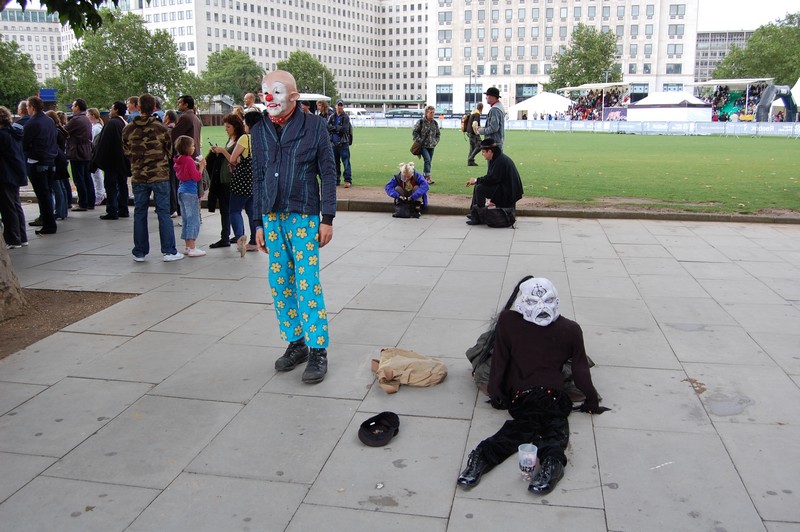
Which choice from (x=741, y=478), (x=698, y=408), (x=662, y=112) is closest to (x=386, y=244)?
(x=698, y=408)

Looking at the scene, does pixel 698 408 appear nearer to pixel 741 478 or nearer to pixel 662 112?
pixel 741 478

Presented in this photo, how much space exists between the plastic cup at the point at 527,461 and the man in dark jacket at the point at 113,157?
9526 millimetres

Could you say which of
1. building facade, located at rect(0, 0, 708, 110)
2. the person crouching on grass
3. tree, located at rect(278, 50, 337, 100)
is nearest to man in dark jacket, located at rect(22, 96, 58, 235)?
the person crouching on grass

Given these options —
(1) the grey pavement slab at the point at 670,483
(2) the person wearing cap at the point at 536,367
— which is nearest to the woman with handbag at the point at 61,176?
(2) the person wearing cap at the point at 536,367

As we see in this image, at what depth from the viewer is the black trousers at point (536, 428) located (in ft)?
11.7

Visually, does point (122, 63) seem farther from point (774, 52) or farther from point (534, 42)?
point (774, 52)

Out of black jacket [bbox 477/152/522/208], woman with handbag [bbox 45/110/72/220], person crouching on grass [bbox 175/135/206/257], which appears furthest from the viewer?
woman with handbag [bbox 45/110/72/220]

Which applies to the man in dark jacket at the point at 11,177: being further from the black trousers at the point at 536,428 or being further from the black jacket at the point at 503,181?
the black trousers at the point at 536,428

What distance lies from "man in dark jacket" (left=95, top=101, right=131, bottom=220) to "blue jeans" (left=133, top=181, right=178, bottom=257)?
305 centimetres

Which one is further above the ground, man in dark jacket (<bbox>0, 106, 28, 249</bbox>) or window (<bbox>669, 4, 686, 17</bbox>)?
window (<bbox>669, 4, 686, 17</bbox>)

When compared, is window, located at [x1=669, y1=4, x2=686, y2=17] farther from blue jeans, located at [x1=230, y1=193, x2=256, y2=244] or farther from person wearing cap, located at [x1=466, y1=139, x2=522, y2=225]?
blue jeans, located at [x1=230, y1=193, x2=256, y2=244]

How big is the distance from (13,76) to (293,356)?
98193 millimetres

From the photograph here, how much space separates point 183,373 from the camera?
4809 millimetres

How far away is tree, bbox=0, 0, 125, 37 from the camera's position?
679cm
